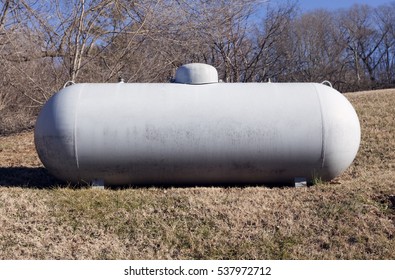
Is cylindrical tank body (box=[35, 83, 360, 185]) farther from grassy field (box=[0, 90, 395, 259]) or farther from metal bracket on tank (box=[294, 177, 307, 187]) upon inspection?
grassy field (box=[0, 90, 395, 259])

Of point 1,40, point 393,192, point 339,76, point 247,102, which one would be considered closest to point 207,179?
point 247,102

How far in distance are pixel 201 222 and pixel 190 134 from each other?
1154 mm

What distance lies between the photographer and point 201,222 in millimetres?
4680

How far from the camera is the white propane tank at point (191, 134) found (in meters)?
5.39

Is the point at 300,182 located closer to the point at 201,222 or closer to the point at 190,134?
the point at 190,134

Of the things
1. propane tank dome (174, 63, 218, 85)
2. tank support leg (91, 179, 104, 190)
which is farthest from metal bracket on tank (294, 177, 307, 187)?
tank support leg (91, 179, 104, 190)

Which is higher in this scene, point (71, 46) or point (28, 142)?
point (71, 46)

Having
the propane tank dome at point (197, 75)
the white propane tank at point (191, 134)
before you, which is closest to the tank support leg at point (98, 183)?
the white propane tank at point (191, 134)

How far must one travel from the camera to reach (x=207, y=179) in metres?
5.70

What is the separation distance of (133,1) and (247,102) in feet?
25.6

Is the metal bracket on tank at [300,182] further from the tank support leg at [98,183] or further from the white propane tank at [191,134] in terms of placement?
the tank support leg at [98,183]

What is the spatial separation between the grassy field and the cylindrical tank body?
0.89 ft
